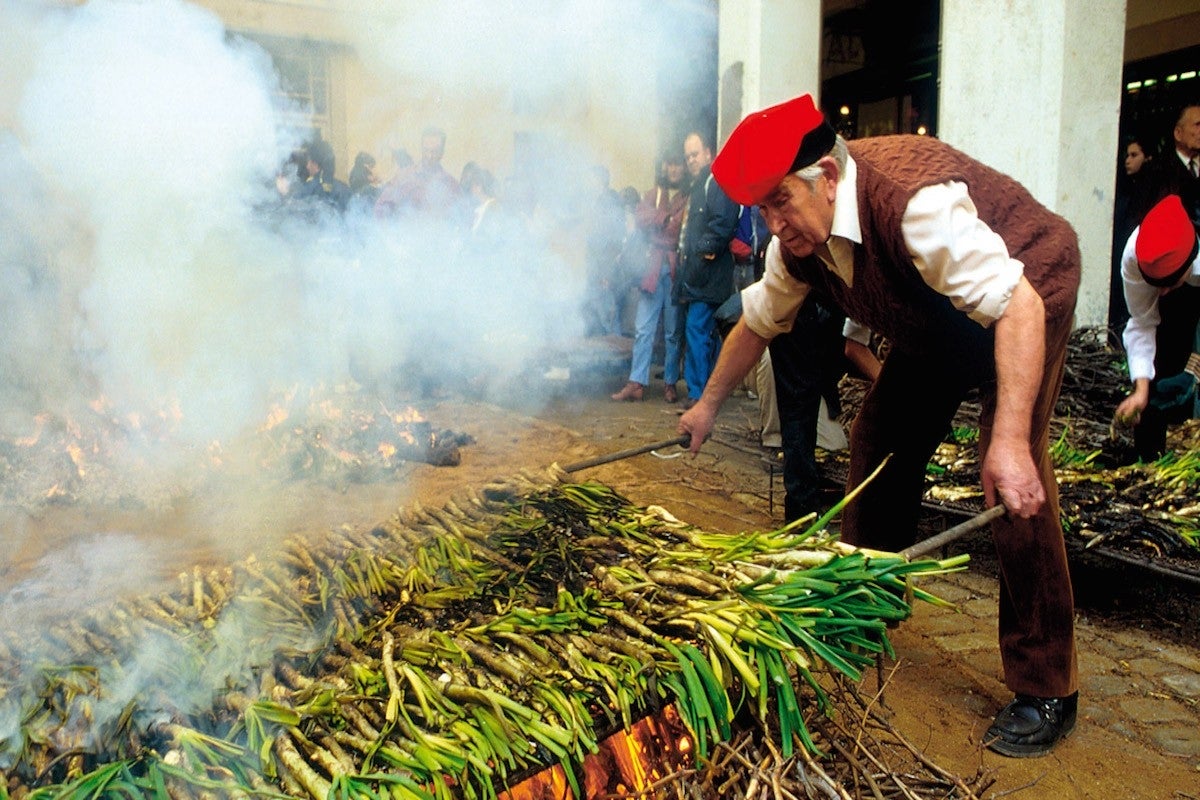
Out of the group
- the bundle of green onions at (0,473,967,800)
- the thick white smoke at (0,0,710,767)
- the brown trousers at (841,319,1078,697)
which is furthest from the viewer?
the thick white smoke at (0,0,710,767)

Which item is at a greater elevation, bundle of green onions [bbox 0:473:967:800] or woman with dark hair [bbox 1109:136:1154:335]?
woman with dark hair [bbox 1109:136:1154:335]

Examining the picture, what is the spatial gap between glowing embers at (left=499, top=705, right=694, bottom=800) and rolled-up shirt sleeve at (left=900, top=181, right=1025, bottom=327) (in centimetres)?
137

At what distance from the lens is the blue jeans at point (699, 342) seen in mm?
8023

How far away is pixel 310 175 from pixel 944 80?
188 inches

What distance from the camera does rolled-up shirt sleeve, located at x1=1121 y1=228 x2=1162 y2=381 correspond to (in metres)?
4.51

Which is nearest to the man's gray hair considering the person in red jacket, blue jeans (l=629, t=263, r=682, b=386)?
the person in red jacket

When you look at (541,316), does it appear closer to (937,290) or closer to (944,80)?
(944,80)

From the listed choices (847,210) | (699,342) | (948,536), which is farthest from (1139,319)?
(699,342)

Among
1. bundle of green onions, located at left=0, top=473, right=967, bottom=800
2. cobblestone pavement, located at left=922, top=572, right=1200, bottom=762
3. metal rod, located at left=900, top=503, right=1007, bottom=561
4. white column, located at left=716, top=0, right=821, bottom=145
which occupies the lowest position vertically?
cobblestone pavement, located at left=922, top=572, right=1200, bottom=762

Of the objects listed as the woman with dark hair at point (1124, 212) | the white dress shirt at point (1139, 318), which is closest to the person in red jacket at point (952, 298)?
the white dress shirt at point (1139, 318)

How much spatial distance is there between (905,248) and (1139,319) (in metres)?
2.73

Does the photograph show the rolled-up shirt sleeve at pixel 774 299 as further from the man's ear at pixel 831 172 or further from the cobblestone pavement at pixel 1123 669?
the cobblestone pavement at pixel 1123 669

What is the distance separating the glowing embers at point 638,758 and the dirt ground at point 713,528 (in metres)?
0.66

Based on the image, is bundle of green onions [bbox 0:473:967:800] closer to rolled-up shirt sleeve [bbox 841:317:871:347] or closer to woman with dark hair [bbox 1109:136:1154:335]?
rolled-up shirt sleeve [bbox 841:317:871:347]
